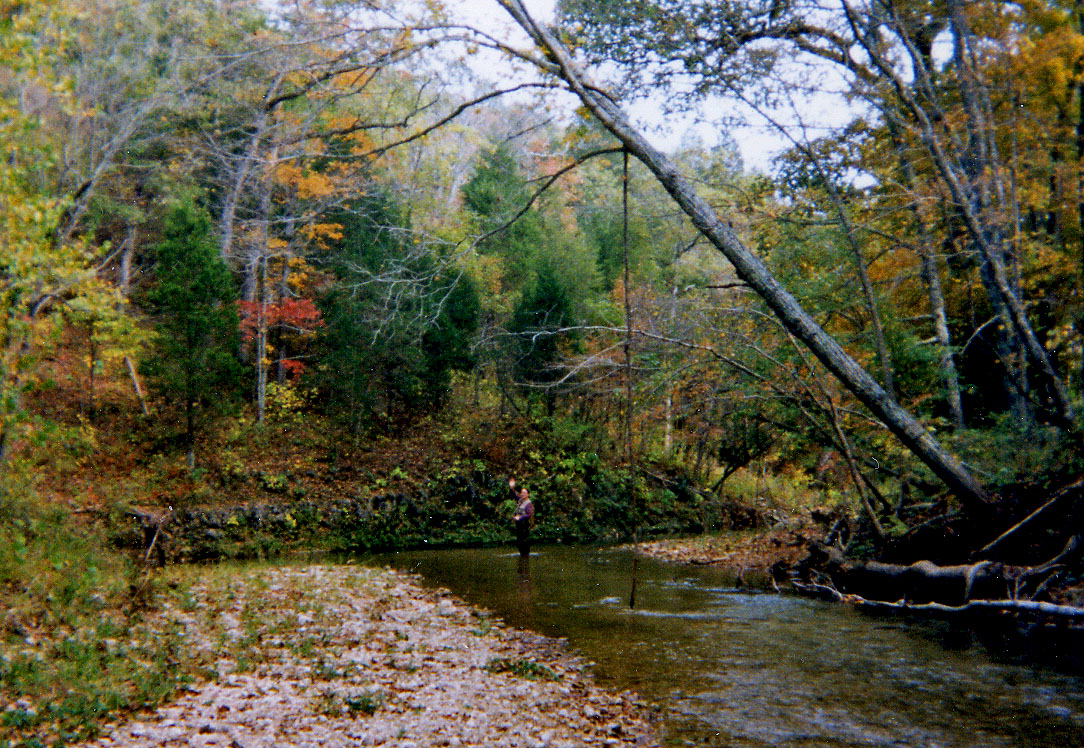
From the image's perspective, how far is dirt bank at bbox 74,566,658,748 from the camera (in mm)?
4953

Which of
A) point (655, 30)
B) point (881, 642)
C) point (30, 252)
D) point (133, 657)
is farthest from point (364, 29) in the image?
point (881, 642)

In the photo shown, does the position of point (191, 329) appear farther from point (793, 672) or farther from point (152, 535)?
point (793, 672)

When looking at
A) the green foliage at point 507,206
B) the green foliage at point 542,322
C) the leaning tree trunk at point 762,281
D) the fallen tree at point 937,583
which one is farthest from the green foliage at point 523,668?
the green foliage at point 507,206

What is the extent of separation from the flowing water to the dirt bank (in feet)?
1.71

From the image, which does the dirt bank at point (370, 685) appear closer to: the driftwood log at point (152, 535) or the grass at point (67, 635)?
the grass at point (67, 635)

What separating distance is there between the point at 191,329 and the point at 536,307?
37.0 feet

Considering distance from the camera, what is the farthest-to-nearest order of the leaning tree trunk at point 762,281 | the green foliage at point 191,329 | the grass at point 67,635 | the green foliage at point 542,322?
the green foliage at point 542,322, the green foliage at point 191,329, the leaning tree trunk at point 762,281, the grass at point 67,635

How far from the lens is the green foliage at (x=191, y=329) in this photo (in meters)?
18.6

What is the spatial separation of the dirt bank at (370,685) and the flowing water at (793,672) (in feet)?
1.71

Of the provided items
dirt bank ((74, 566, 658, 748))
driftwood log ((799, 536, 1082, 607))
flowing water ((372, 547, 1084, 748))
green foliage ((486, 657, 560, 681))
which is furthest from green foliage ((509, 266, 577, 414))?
green foliage ((486, 657, 560, 681))

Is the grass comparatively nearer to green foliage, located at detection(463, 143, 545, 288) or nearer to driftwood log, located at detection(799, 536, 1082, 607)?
driftwood log, located at detection(799, 536, 1082, 607)

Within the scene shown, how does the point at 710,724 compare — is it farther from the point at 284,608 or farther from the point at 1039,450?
the point at 1039,450

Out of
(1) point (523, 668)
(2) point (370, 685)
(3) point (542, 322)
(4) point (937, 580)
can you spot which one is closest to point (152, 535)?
(2) point (370, 685)

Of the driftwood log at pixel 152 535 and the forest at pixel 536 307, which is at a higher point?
the forest at pixel 536 307
